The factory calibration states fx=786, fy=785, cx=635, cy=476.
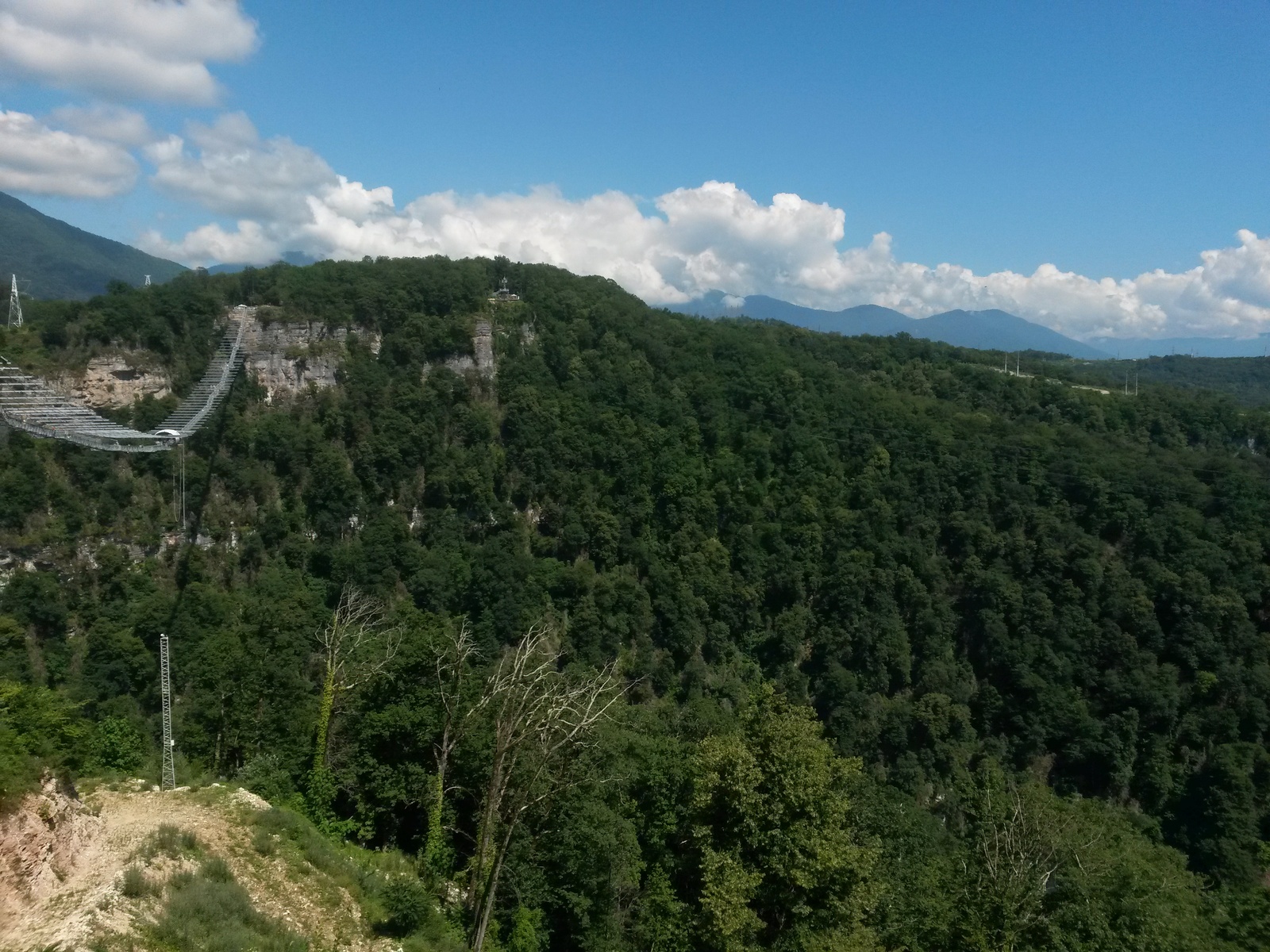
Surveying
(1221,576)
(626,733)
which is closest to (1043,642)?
(1221,576)

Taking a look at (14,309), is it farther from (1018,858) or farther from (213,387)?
(1018,858)

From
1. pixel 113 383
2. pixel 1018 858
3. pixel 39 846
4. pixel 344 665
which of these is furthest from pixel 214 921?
pixel 113 383

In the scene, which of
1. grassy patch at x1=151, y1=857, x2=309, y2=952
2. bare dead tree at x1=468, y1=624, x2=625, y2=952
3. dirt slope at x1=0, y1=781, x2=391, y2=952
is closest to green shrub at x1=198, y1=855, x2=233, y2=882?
grassy patch at x1=151, y1=857, x2=309, y2=952

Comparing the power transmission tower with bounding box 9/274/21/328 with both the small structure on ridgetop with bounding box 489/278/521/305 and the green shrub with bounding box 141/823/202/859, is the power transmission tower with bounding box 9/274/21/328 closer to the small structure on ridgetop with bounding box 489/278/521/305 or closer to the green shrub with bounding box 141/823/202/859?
the small structure on ridgetop with bounding box 489/278/521/305

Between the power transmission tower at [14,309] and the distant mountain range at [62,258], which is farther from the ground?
the distant mountain range at [62,258]

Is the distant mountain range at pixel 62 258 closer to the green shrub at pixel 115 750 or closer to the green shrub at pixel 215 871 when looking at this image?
the green shrub at pixel 115 750

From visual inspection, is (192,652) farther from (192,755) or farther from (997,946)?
(997,946)

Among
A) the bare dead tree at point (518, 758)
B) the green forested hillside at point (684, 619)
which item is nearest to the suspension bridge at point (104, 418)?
the green forested hillside at point (684, 619)
